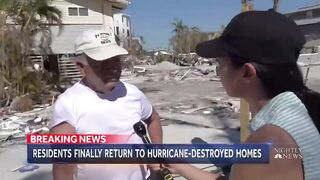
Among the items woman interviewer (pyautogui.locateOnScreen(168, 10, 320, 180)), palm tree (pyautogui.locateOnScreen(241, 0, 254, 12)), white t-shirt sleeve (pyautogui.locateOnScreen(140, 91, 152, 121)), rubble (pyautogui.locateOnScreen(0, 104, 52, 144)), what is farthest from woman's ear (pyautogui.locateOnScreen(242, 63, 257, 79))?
rubble (pyautogui.locateOnScreen(0, 104, 52, 144))

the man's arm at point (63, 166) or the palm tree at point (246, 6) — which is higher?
the palm tree at point (246, 6)

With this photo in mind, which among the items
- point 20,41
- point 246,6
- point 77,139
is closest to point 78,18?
point 20,41

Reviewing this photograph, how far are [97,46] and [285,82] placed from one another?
131 centimetres

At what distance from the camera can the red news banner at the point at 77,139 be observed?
85.7 inches

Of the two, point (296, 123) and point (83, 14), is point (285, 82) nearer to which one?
point (296, 123)

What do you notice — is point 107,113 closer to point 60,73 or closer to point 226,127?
point 226,127

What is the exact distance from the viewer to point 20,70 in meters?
15.0

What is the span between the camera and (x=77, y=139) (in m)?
2.23

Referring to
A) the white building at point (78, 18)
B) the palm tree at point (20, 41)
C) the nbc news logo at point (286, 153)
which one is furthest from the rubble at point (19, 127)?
the white building at point (78, 18)

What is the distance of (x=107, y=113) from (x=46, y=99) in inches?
532

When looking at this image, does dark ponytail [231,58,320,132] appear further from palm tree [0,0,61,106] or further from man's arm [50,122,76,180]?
palm tree [0,0,61,106]

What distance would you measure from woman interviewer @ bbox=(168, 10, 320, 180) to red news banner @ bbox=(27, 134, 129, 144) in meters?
→ 1.05

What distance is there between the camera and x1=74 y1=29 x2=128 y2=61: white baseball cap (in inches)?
93.8

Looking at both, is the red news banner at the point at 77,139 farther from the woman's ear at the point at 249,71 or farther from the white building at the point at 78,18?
the white building at the point at 78,18
